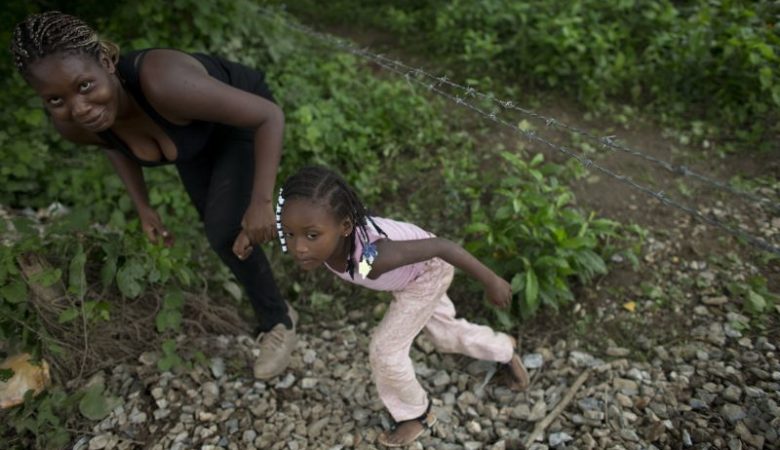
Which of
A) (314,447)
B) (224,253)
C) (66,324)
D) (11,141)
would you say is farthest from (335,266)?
(11,141)

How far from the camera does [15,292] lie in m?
2.64

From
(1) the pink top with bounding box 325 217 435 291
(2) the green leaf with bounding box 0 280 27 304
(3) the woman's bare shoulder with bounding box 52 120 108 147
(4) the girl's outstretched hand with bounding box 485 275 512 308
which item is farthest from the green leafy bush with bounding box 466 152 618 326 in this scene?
(2) the green leaf with bounding box 0 280 27 304

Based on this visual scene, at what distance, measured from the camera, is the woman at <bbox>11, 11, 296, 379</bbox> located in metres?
2.02

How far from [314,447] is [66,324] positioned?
4.31 feet

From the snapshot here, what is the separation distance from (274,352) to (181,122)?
48.2 inches

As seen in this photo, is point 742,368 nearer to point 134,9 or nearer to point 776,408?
point 776,408

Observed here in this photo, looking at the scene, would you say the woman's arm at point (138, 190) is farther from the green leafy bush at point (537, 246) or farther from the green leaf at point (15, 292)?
the green leafy bush at point (537, 246)

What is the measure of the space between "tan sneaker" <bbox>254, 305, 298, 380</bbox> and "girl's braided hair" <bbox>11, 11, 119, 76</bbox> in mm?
1510

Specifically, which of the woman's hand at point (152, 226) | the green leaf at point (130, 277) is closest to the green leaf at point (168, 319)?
the green leaf at point (130, 277)

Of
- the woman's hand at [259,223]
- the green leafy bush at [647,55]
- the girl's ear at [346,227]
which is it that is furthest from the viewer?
the green leafy bush at [647,55]

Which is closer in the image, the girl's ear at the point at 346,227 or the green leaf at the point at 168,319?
the girl's ear at the point at 346,227

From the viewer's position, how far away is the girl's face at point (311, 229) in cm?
208

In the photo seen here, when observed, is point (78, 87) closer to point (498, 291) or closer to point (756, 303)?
point (498, 291)

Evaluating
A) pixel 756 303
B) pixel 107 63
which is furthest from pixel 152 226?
pixel 756 303
